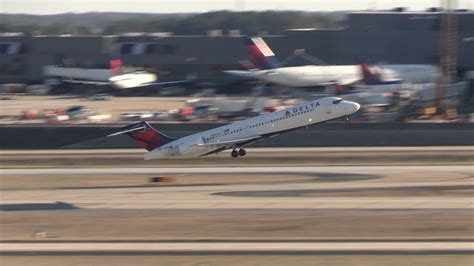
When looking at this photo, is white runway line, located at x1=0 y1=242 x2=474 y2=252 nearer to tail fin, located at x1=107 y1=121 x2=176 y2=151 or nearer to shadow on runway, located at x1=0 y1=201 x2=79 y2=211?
shadow on runway, located at x1=0 y1=201 x2=79 y2=211

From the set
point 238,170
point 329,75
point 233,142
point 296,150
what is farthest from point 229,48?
point 238,170

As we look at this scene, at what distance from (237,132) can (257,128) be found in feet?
4.28

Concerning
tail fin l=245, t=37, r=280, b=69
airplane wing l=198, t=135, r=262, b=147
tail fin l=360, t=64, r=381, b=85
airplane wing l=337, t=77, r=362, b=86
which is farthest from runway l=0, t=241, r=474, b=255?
tail fin l=245, t=37, r=280, b=69

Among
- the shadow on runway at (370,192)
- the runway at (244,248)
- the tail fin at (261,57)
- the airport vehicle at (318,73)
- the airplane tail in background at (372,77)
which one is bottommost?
the runway at (244,248)

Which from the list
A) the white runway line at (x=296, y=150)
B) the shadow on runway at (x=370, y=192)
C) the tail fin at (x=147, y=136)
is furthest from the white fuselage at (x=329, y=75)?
the shadow on runway at (x=370, y=192)

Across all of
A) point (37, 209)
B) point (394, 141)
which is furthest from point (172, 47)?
point (37, 209)

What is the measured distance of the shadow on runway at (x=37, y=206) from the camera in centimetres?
4066

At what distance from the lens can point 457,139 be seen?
65.8 meters

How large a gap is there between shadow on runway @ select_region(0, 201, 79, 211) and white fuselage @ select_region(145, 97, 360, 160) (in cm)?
1586

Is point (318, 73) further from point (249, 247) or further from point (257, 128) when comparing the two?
point (249, 247)

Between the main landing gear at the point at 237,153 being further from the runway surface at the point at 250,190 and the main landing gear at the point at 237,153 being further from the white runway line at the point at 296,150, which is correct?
the white runway line at the point at 296,150

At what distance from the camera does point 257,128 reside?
5788 cm

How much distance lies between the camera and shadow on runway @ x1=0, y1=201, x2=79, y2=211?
40.7 metres

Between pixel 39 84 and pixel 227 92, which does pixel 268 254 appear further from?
pixel 39 84
